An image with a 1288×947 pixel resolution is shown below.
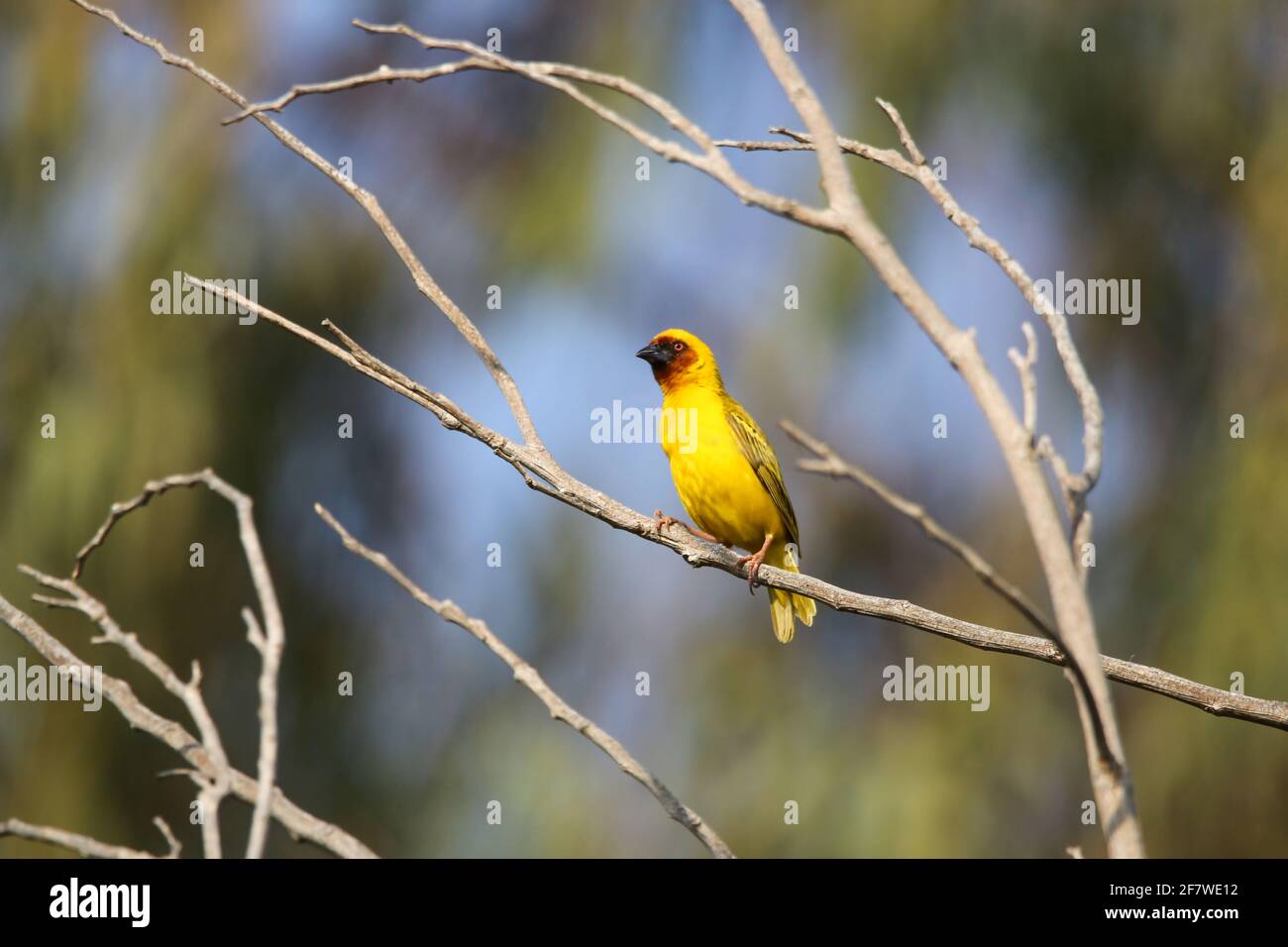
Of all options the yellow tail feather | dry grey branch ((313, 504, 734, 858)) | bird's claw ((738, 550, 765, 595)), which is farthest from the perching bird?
dry grey branch ((313, 504, 734, 858))

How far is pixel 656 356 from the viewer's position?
5.86m

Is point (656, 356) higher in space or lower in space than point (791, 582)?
higher

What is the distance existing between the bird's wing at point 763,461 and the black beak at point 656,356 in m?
0.41

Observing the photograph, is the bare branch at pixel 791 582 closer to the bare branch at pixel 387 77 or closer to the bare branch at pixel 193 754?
the bare branch at pixel 387 77

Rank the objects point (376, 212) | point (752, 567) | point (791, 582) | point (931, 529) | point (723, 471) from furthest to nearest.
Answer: point (723, 471) < point (752, 567) < point (791, 582) < point (376, 212) < point (931, 529)

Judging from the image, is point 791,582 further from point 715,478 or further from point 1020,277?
point 715,478

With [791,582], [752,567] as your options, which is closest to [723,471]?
[752,567]

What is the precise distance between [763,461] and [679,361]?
686mm

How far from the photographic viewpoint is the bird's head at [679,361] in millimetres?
5797

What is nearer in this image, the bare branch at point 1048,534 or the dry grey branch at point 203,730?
the bare branch at point 1048,534

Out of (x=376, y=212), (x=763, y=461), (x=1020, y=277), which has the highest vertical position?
(x=376, y=212)

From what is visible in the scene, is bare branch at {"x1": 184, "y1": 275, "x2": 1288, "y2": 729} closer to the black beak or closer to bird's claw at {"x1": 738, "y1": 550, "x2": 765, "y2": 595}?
bird's claw at {"x1": 738, "y1": 550, "x2": 765, "y2": 595}

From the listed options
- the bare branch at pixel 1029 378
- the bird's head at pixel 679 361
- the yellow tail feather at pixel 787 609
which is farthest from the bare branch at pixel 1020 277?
the yellow tail feather at pixel 787 609

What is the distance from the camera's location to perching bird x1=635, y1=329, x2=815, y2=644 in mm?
5355
